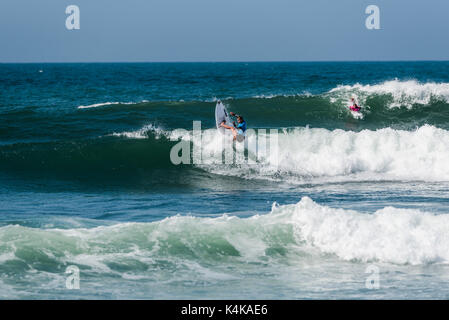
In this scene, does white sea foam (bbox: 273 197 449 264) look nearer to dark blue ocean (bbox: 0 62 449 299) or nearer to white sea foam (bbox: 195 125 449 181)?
dark blue ocean (bbox: 0 62 449 299)

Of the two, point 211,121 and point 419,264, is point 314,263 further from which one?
point 211,121

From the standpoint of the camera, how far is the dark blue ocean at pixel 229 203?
9398mm

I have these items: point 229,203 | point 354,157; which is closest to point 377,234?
point 229,203

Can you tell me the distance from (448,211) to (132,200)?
24.9 ft

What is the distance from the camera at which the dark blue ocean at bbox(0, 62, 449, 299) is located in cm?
940

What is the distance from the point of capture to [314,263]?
33.7 ft

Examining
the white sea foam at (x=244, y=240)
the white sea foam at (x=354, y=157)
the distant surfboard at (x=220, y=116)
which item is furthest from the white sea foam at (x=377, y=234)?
the distant surfboard at (x=220, y=116)

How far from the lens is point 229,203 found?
14977 millimetres

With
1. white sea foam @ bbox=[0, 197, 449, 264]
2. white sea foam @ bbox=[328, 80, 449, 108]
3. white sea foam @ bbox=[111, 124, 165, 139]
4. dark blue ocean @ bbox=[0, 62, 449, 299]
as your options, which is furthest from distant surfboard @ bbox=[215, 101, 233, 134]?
white sea foam @ bbox=[0, 197, 449, 264]

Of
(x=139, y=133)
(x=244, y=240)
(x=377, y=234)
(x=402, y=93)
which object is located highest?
(x=402, y=93)

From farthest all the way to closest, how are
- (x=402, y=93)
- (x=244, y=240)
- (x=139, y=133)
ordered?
(x=402, y=93) → (x=139, y=133) → (x=244, y=240)

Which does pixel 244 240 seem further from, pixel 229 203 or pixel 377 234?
pixel 229 203

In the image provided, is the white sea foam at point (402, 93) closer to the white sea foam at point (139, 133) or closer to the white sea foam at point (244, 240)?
the white sea foam at point (139, 133)
